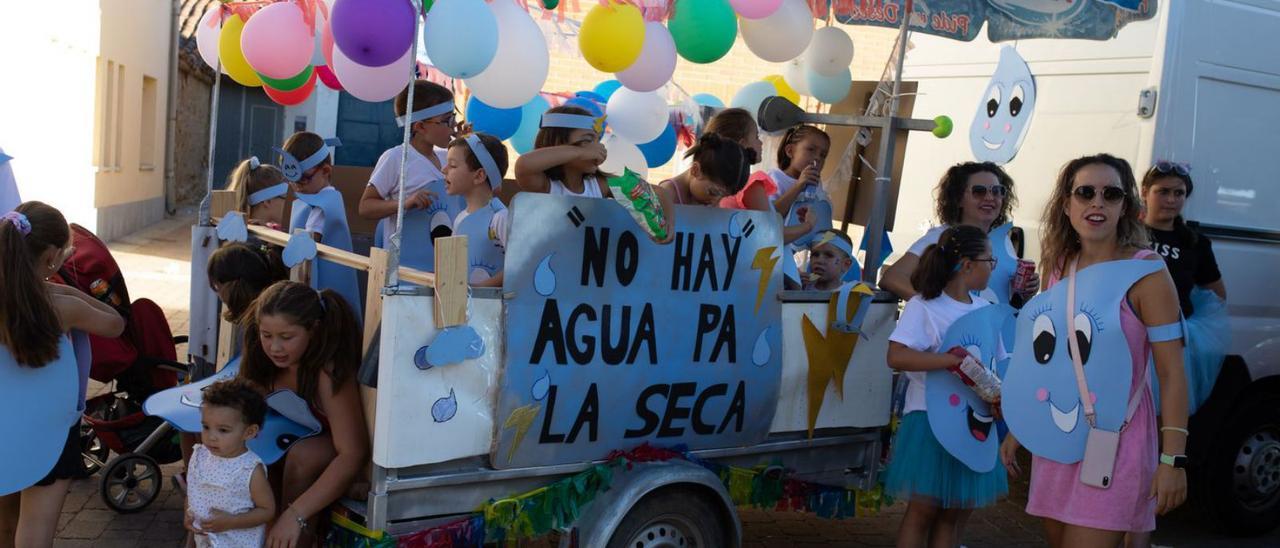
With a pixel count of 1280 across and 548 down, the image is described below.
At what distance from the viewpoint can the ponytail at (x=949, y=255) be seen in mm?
4285

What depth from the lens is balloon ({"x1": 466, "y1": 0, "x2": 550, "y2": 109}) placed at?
14.4 feet

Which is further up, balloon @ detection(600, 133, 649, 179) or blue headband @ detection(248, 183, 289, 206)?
balloon @ detection(600, 133, 649, 179)

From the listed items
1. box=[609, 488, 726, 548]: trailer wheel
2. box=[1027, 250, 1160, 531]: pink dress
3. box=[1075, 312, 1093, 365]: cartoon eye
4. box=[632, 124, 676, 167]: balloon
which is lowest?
box=[609, 488, 726, 548]: trailer wheel

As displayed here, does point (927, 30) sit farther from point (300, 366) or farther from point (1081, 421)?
point (300, 366)

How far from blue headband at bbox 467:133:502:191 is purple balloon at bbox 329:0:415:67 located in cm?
66

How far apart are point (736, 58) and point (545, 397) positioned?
23.9 feet

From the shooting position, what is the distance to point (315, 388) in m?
3.74

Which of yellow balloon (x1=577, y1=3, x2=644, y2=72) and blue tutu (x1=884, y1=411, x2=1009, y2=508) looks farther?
yellow balloon (x1=577, y1=3, x2=644, y2=72)

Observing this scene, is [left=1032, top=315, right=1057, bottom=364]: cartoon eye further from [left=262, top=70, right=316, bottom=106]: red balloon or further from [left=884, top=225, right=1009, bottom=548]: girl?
[left=262, top=70, right=316, bottom=106]: red balloon

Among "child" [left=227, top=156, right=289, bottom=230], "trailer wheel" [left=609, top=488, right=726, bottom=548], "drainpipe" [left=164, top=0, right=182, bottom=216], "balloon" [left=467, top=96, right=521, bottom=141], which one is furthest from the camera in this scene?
"drainpipe" [left=164, top=0, right=182, bottom=216]

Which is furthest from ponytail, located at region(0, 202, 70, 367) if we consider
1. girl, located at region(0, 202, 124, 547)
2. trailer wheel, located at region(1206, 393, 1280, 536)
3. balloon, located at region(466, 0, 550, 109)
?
trailer wheel, located at region(1206, 393, 1280, 536)

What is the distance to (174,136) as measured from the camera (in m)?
20.5

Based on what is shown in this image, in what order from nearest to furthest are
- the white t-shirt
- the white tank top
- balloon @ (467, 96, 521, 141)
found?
the white tank top → the white t-shirt → balloon @ (467, 96, 521, 141)

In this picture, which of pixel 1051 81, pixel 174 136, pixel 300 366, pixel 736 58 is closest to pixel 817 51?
pixel 1051 81
